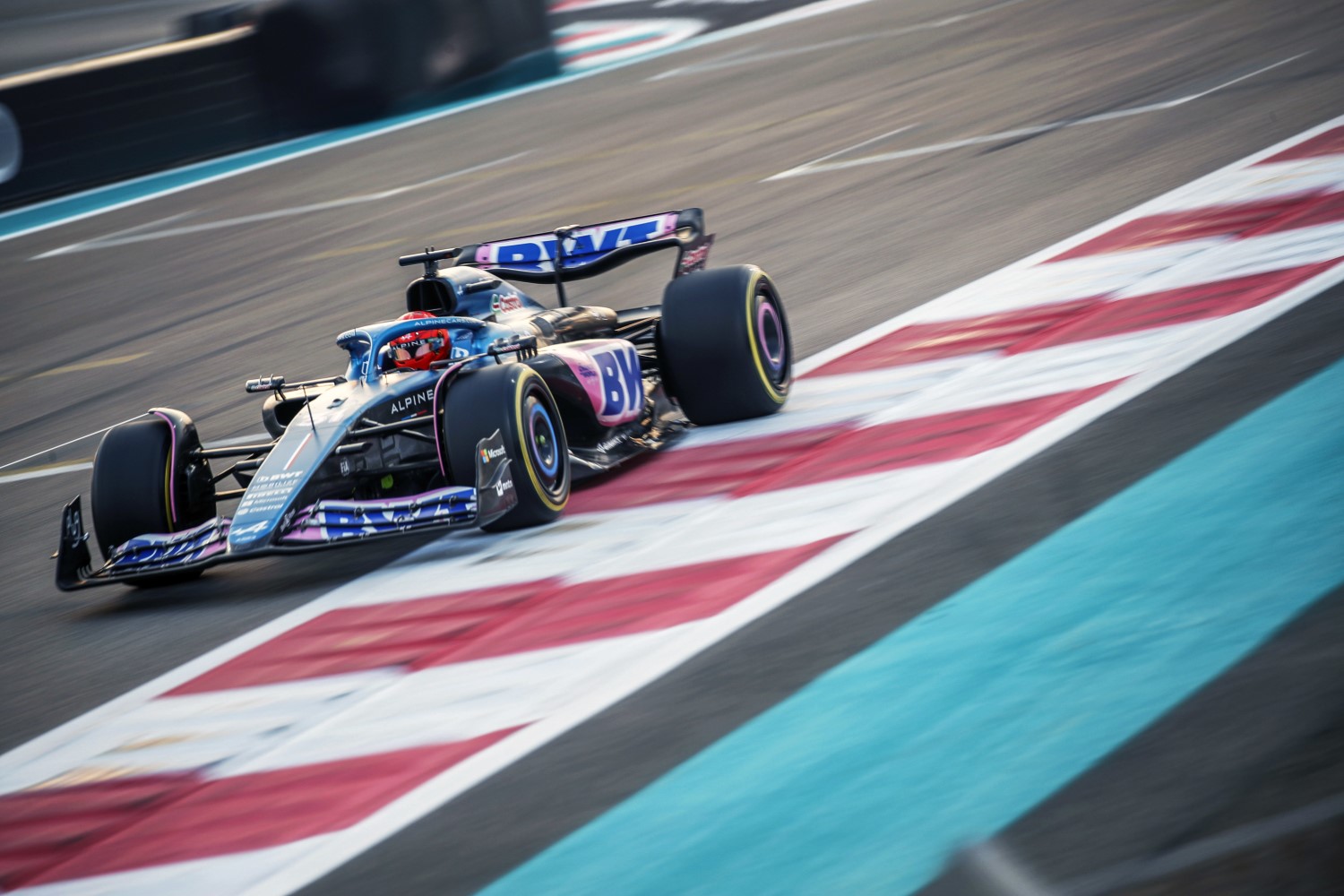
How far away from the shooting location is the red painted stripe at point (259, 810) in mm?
4023

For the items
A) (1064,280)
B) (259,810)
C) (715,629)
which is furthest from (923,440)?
(259,810)

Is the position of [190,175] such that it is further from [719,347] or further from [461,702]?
[461,702]

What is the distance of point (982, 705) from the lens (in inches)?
159

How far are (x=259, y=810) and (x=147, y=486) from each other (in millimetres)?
2365

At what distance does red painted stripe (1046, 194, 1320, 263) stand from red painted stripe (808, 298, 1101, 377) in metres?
1.15

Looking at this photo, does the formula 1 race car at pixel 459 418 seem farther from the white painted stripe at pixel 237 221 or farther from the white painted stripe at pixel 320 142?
the white painted stripe at pixel 320 142

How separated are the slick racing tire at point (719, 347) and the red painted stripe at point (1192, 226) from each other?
275cm

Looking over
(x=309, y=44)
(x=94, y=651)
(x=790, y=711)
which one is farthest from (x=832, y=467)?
(x=309, y=44)

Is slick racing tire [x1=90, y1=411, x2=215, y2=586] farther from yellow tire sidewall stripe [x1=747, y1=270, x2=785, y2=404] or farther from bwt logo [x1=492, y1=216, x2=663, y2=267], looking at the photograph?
yellow tire sidewall stripe [x1=747, y1=270, x2=785, y2=404]

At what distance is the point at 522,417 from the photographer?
231 inches

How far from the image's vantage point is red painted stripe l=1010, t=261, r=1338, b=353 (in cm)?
736

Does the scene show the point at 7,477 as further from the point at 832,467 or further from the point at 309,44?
the point at 309,44

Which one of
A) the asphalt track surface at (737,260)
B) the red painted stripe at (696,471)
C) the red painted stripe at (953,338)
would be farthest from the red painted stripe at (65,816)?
the red painted stripe at (953,338)

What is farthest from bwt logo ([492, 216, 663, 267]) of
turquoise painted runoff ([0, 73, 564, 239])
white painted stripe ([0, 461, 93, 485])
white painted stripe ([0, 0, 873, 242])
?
turquoise painted runoff ([0, 73, 564, 239])
